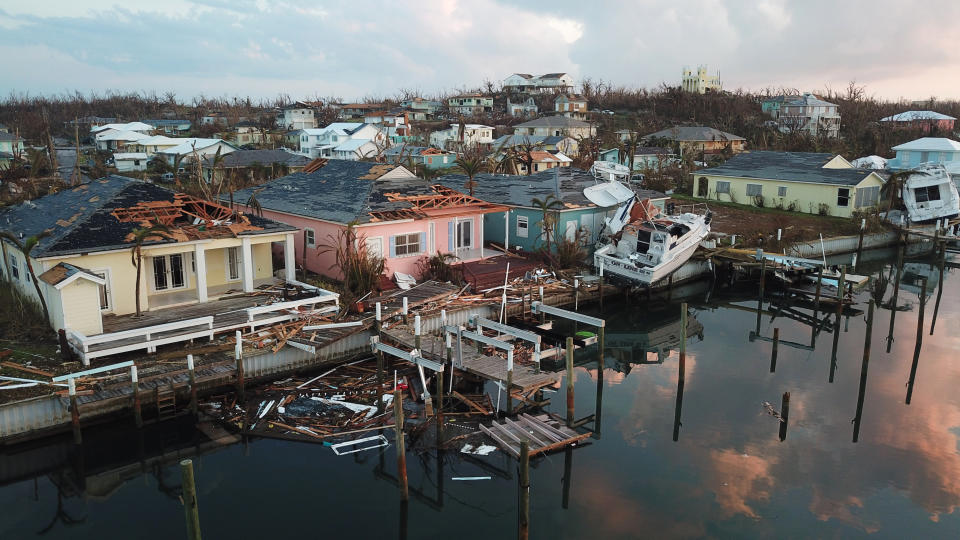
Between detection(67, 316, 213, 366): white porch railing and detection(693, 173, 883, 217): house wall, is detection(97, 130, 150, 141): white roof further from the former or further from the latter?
detection(67, 316, 213, 366): white porch railing

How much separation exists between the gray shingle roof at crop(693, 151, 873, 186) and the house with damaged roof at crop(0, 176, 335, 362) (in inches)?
1522

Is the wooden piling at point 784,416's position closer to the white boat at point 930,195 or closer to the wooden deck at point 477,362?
the wooden deck at point 477,362

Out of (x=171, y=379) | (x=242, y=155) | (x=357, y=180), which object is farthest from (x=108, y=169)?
(x=171, y=379)

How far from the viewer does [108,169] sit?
230 ft

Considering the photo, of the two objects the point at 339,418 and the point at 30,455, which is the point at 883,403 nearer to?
the point at 339,418

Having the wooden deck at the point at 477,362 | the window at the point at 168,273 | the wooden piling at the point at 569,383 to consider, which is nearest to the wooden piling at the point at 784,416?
the wooden piling at the point at 569,383

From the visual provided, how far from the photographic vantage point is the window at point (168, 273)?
2306 cm

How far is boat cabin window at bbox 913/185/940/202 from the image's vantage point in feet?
150

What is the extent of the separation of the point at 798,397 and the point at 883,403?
2533 millimetres

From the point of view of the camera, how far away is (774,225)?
4303 centimetres

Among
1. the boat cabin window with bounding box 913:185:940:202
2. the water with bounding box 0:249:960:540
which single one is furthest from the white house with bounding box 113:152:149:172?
the boat cabin window with bounding box 913:185:940:202

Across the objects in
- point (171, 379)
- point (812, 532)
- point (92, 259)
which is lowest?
point (812, 532)

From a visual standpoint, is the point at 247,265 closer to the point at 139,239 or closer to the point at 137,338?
the point at 139,239

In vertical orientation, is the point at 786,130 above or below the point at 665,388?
above
